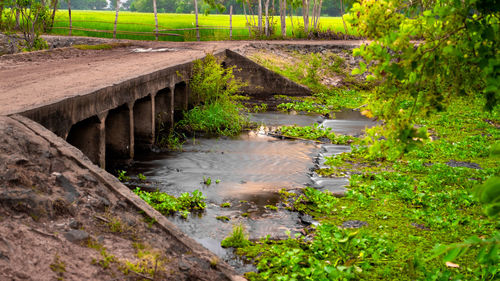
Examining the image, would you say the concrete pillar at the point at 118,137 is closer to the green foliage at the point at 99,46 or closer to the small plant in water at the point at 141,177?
the small plant in water at the point at 141,177

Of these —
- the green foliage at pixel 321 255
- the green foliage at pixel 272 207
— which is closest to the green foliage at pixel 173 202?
the green foliage at pixel 272 207

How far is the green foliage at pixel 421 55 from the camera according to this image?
3.71 meters

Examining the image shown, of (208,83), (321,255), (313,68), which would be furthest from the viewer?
(313,68)

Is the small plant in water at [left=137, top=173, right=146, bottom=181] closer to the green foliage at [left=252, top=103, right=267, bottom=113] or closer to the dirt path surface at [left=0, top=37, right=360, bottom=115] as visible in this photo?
the dirt path surface at [left=0, top=37, right=360, bottom=115]

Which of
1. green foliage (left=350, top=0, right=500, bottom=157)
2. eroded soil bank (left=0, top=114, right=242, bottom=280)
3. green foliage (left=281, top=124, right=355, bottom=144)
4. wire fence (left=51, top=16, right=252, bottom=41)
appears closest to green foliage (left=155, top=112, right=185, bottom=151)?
green foliage (left=281, top=124, right=355, bottom=144)

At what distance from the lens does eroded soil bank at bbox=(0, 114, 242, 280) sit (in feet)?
15.2

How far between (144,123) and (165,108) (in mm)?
1598

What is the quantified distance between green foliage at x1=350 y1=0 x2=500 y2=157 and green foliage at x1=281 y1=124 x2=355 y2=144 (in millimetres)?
8875

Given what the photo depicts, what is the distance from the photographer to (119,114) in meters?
10.7

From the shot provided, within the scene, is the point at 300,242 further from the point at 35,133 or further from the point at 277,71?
the point at 277,71

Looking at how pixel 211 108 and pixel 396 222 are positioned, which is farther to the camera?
pixel 211 108

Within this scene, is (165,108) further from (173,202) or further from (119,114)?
(173,202)

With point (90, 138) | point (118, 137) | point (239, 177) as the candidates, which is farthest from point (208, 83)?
point (90, 138)

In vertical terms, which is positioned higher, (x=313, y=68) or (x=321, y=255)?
(x=313, y=68)
